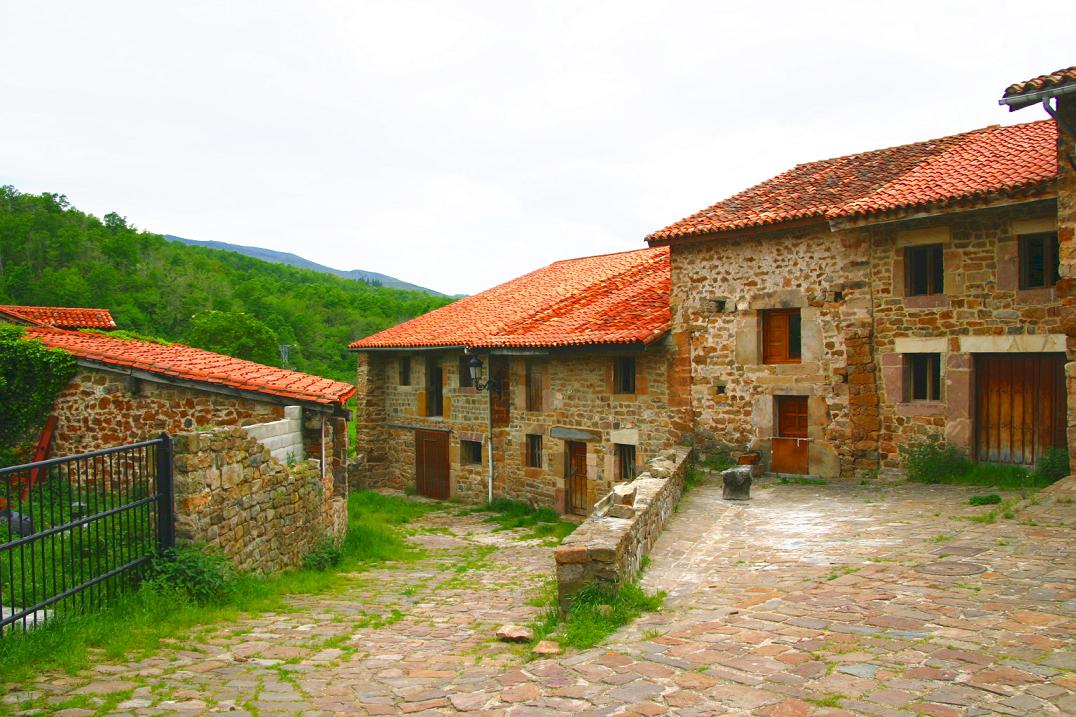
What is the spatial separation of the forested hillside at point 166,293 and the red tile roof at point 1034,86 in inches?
1147

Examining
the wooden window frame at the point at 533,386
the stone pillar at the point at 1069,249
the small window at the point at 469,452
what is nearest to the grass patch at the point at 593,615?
the stone pillar at the point at 1069,249

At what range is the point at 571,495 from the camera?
1795 centimetres

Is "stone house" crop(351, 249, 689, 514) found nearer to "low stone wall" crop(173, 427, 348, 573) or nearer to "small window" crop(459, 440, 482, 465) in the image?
"small window" crop(459, 440, 482, 465)

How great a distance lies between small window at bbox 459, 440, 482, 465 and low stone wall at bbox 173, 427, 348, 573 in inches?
361

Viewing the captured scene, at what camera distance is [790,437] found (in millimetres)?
14078

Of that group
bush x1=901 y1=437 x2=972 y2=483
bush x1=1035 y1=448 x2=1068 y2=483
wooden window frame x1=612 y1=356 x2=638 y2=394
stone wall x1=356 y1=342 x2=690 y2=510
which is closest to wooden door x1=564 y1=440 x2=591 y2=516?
stone wall x1=356 y1=342 x2=690 y2=510

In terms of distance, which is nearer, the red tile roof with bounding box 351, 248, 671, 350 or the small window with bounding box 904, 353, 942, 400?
the small window with bounding box 904, 353, 942, 400

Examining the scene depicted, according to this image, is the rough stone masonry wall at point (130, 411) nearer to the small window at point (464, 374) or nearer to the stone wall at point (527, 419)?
the stone wall at point (527, 419)

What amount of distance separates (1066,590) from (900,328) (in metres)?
7.52

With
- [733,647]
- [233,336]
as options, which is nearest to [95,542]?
[733,647]

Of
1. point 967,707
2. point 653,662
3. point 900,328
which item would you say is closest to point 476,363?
point 900,328

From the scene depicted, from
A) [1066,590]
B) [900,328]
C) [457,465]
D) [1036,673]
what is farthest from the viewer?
[457,465]

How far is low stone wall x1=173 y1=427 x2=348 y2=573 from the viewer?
7.33 meters

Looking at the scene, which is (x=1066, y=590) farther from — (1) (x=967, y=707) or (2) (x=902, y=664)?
(1) (x=967, y=707)
